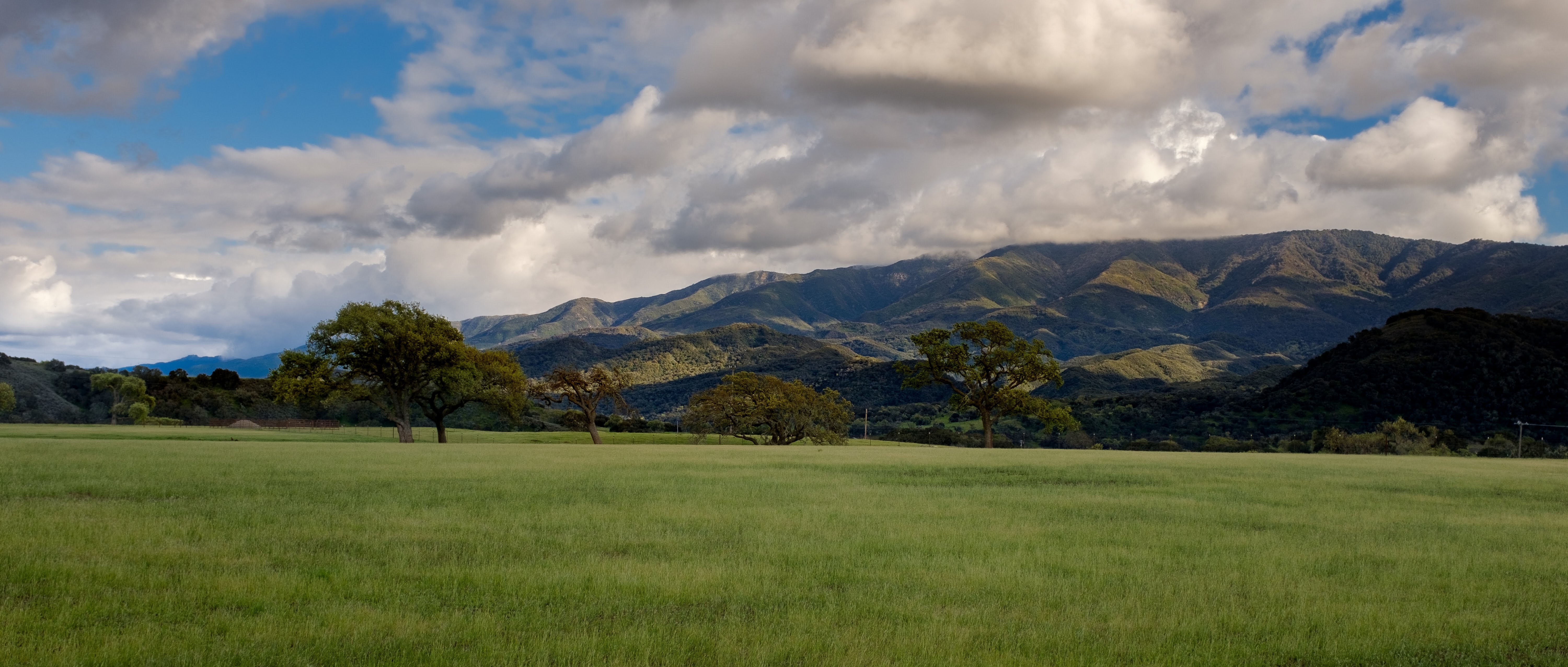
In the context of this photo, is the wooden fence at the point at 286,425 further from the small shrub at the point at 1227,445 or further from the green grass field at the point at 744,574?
the small shrub at the point at 1227,445

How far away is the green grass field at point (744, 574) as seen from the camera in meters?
7.76

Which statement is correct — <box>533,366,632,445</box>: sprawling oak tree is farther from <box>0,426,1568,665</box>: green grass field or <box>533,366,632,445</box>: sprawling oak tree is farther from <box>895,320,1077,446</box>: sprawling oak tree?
<box>0,426,1568,665</box>: green grass field

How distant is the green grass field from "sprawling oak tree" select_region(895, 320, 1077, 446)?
147 feet

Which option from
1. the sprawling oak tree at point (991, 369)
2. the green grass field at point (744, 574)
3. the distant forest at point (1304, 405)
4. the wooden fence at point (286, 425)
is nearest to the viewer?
the green grass field at point (744, 574)

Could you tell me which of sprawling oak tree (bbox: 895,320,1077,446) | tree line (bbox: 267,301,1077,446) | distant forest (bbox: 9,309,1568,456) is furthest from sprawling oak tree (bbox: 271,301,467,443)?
sprawling oak tree (bbox: 895,320,1077,446)

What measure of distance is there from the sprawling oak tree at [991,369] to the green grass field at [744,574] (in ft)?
147

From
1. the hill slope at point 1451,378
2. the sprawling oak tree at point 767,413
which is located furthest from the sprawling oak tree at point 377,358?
the hill slope at point 1451,378

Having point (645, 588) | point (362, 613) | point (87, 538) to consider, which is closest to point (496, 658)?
point (362, 613)

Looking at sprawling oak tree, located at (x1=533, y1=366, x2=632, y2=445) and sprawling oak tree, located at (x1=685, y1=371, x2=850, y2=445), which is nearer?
sprawling oak tree, located at (x1=533, y1=366, x2=632, y2=445)

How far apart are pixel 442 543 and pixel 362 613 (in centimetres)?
418

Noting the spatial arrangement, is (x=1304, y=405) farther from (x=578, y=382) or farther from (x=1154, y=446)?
(x=578, y=382)

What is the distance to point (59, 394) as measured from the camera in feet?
367

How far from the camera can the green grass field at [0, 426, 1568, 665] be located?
25.5 ft

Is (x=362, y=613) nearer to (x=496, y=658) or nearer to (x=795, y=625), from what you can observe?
(x=496, y=658)
